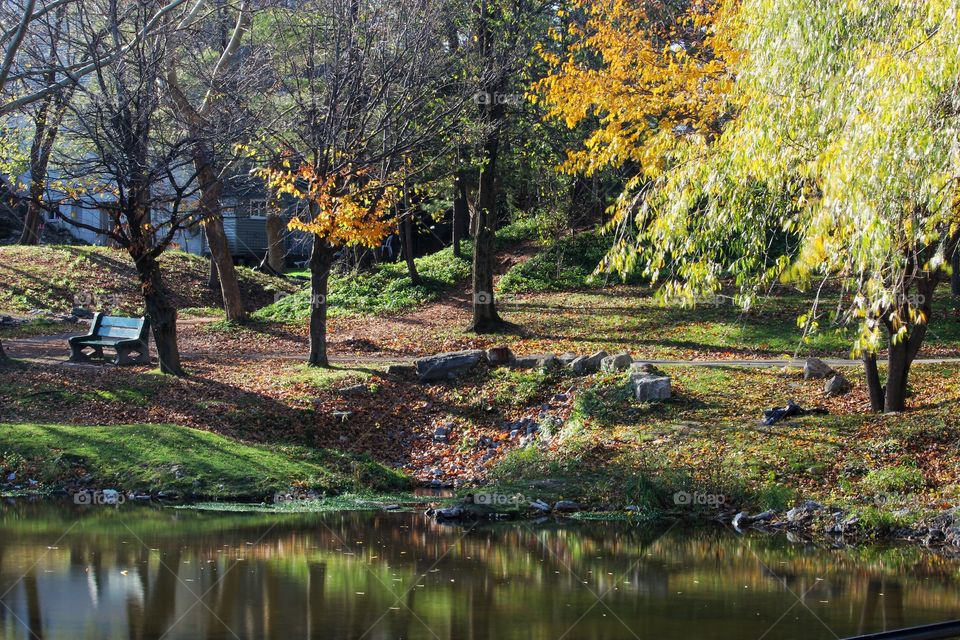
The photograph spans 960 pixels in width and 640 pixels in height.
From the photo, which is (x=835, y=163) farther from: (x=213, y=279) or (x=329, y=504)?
(x=213, y=279)

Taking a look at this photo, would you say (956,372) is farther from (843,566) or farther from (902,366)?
(843,566)

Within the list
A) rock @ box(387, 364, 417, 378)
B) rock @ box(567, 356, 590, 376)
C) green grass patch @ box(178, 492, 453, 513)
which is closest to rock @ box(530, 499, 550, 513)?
green grass patch @ box(178, 492, 453, 513)

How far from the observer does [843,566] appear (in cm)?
1001

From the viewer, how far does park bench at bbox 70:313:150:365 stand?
18.8 metres

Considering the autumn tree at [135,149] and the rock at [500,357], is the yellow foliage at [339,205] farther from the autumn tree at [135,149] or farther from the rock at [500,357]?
the rock at [500,357]

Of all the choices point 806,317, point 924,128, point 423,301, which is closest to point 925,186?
point 924,128

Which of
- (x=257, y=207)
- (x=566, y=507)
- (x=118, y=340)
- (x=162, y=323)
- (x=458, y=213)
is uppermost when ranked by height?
→ (x=257, y=207)

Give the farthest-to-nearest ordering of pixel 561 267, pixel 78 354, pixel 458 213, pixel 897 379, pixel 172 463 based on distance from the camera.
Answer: pixel 458 213 < pixel 561 267 < pixel 78 354 < pixel 897 379 < pixel 172 463

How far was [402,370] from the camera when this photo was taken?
1870cm

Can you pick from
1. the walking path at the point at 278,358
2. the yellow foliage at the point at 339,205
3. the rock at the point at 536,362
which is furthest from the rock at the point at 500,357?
the yellow foliage at the point at 339,205

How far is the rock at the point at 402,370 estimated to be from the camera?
733 inches

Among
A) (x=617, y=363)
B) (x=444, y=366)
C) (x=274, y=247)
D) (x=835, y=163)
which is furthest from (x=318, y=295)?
(x=274, y=247)

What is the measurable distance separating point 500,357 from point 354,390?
8.90 ft

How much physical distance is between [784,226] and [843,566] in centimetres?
336
